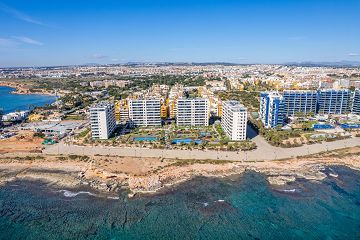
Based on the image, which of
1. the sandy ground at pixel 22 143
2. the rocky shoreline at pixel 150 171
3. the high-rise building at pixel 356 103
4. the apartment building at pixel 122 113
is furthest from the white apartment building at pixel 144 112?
the high-rise building at pixel 356 103

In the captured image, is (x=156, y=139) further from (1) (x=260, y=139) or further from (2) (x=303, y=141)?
(2) (x=303, y=141)

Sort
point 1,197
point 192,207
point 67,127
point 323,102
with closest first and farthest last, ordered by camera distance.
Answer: point 192,207, point 1,197, point 67,127, point 323,102

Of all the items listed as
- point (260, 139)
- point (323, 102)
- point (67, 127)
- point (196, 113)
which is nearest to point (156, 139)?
point (196, 113)

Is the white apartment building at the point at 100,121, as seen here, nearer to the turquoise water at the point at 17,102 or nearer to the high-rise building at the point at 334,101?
the turquoise water at the point at 17,102

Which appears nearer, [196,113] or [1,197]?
[1,197]

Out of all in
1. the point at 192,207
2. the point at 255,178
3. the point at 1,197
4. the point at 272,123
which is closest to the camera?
the point at 192,207

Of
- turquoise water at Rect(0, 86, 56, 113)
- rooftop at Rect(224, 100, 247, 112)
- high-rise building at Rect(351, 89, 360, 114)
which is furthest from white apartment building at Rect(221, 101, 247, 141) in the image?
turquoise water at Rect(0, 86, 56, 113)

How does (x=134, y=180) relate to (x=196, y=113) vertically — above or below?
below
